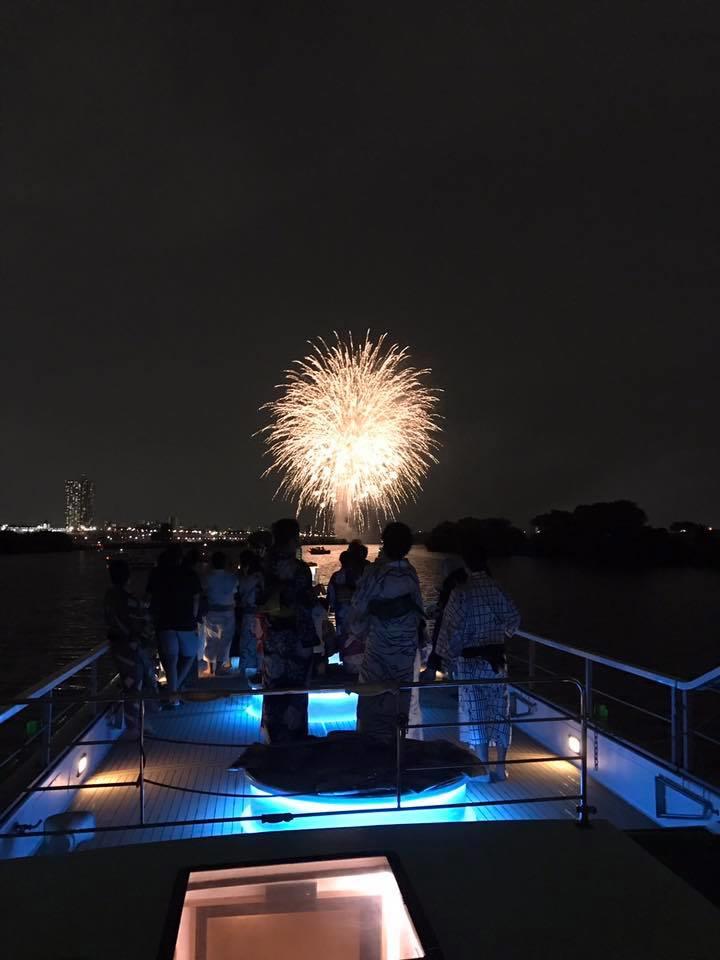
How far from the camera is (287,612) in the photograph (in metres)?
6.26

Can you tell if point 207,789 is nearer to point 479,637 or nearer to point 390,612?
point 390,612

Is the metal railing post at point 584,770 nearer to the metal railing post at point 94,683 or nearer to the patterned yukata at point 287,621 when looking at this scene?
the patterned yukata at point 287,621

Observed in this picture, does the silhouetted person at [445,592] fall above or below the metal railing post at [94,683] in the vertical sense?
above

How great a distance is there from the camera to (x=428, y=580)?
78.5 m

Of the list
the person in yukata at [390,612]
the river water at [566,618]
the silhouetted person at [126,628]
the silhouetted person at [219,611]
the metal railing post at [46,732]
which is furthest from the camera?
the river water at [566,618]

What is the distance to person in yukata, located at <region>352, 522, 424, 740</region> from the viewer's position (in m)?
5.82

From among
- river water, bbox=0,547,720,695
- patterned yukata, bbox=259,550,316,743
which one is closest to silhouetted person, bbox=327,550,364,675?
patterned yukata, bbox=259,550,316,743

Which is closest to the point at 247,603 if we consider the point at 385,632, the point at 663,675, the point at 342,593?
the point at 342,593

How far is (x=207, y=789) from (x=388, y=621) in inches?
81.2

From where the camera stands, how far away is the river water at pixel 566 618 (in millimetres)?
35344

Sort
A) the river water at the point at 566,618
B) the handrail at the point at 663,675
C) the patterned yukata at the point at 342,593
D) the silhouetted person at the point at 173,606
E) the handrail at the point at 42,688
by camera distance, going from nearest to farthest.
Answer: the handrail at the point at 42,688
the handrail at the point at 663,675
the silhouetted person at the point at 173,606
the patterned yukata at the point at 342,593
the river water at the point at 566,618

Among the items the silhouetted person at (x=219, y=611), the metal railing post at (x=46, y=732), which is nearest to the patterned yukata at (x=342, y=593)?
the silhouetted person at (x=219, y=611)

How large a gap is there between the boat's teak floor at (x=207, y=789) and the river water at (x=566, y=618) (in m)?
10.3

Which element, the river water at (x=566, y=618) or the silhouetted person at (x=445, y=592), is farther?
the river water at (x=566, y=618)
